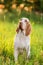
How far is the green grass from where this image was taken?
347cm

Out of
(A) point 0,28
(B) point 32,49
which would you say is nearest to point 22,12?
(A) point 0,28

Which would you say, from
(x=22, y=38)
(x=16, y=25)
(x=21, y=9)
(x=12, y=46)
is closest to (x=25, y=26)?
(x=22, y=38)

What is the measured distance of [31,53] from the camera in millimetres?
3568

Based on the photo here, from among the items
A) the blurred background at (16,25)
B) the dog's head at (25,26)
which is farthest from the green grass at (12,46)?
the dog's head at (25,26)

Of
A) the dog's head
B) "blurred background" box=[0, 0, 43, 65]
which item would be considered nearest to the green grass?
"blurred background" box=[0, 0, 43, 65]

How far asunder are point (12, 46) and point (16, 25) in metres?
0.33

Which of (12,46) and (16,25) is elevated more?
(16,25)

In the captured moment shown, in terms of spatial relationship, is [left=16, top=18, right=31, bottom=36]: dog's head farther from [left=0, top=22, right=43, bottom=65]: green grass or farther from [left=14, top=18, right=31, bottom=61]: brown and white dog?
[left=0, top=22, right=43, bottom=65]: green grass

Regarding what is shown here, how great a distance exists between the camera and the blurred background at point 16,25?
354 cm

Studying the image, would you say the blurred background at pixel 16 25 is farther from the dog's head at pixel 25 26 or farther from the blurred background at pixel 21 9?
the dog's head at pixel 25 26

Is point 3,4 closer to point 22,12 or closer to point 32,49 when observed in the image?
point 22,12

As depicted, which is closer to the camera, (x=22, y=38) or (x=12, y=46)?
(x=22, y=38)

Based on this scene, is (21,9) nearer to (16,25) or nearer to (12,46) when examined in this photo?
(16,25)

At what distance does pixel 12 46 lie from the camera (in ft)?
11.8
